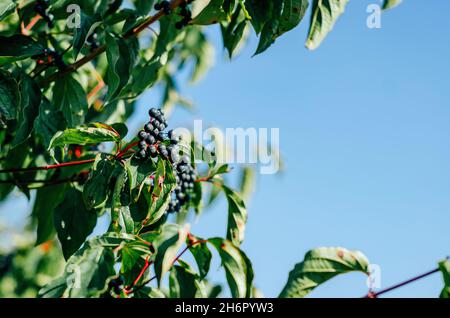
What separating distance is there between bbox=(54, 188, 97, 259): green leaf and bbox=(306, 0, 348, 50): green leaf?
3.67ft

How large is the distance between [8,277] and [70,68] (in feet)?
13.6

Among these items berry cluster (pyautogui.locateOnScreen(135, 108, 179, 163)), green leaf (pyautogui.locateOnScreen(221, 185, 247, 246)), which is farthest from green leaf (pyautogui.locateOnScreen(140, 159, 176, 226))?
green leaf (pyautogui.locateOnScreen(221, 185, 247, 246))

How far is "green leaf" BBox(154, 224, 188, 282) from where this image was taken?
6.15 feet

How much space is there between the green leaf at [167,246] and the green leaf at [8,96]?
0.80m

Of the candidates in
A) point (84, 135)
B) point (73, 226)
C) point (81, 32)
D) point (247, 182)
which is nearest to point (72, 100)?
point (81, 32)

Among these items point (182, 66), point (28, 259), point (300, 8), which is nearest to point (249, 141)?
point (300, 8)

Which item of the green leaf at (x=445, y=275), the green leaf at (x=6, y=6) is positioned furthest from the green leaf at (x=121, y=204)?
the green leaf at (x=445, y=275)

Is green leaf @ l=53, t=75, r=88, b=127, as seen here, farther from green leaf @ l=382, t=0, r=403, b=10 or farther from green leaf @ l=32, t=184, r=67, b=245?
green leaf @ l=382, t=0, r=403, b=10

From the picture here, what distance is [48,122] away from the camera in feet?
8.75

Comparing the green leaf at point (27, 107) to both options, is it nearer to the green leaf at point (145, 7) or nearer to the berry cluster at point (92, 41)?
the berry cluster at point (92, 41)

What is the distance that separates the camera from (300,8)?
2355 millimetres

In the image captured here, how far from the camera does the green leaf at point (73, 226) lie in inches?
103

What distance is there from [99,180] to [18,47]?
0.73 metres

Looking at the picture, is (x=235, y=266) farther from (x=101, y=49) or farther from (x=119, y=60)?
(x=101, y=49)
